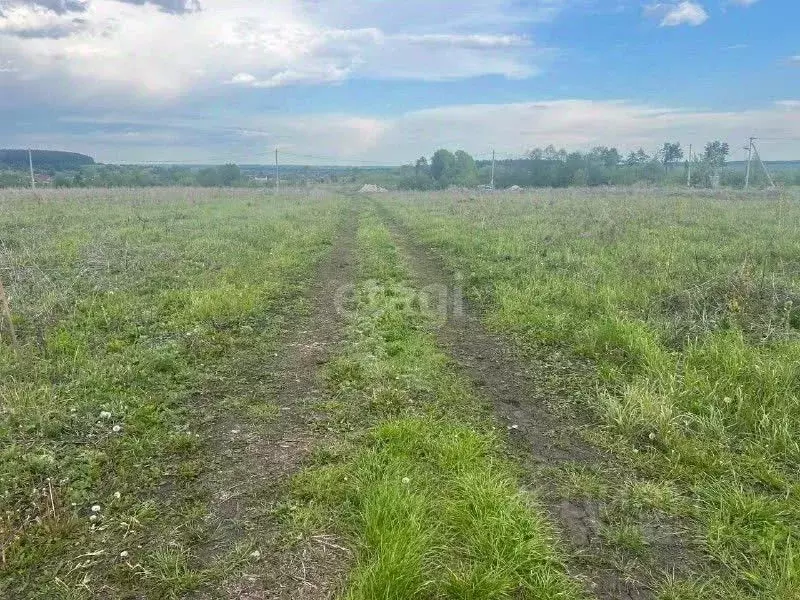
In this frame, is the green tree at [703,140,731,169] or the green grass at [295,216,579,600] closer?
the green grass at [295,216,579,600]

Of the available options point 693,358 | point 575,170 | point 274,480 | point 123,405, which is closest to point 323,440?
point 274,480

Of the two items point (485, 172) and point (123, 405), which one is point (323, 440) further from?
point (485, 172)

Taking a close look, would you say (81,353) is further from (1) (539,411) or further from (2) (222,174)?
(2) (222,174)

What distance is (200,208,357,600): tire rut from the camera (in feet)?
9.43

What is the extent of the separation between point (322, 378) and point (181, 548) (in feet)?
8.55

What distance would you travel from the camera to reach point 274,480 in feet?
12.3

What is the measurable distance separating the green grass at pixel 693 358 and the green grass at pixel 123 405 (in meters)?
2.81

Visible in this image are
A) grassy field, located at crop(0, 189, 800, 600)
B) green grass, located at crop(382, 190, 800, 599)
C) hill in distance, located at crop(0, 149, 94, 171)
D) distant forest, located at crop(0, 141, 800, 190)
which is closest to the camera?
grassy field, located at crop(0, 189, 800, 600)

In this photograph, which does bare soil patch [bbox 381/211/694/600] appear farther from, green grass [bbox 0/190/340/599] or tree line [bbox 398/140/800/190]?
tree line [bbox 398/140/800/190]

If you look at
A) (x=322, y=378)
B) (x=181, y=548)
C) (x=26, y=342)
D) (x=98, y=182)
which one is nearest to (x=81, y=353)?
(x=26, y=342)

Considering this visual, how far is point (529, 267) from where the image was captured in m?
10.3

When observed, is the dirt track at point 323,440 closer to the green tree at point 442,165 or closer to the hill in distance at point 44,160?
the hill in distance at point 44,160

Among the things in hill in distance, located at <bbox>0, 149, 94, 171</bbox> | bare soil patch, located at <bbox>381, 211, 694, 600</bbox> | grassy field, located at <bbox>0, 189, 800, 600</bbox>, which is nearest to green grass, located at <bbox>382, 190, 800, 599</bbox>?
grassy field, located at <bbox>0, 189, 800, 600</bbox>

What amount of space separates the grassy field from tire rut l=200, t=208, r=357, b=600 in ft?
0.06
